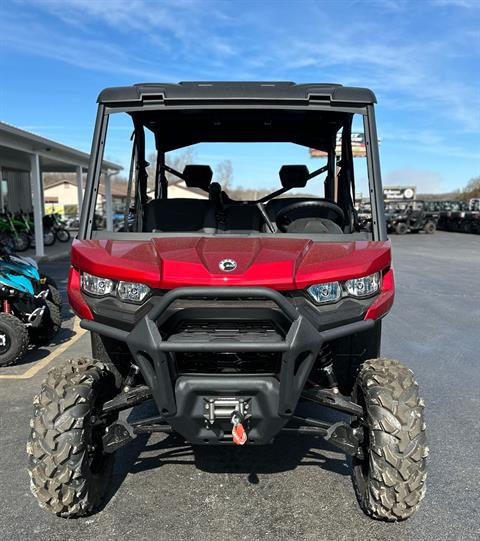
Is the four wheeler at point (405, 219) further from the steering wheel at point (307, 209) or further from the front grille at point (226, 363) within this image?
the front grille at point (226, 363)

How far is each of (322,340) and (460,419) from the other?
88.1 inches

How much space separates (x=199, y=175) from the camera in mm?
4449

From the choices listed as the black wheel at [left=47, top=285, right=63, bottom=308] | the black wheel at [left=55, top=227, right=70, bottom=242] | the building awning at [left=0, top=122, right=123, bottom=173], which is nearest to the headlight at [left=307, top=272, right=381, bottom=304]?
the black wheel at [left=47, top=285, right=63, bottom=308]

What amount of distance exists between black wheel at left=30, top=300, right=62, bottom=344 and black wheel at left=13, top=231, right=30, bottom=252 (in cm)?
1198

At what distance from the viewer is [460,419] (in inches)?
157

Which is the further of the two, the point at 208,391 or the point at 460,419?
the point at 460,419

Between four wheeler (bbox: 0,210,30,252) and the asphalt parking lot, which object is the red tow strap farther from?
four wheeler (bbox: 0,210,30,252)

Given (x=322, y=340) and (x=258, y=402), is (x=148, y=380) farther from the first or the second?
(x=322, y=340)

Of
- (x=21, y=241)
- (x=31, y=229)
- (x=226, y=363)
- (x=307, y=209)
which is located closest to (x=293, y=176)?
(x=307, y=209)

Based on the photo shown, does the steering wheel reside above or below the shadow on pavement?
above

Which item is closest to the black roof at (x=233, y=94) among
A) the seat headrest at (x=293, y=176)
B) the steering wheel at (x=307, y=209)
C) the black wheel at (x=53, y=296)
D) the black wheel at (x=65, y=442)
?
the steering wheel at (x=307, y=209)

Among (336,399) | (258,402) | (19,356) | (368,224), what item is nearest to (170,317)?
(258,402)

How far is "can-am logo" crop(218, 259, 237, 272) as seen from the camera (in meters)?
2.37

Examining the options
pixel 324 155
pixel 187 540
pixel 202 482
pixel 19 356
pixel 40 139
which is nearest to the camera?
pixel 187 540
